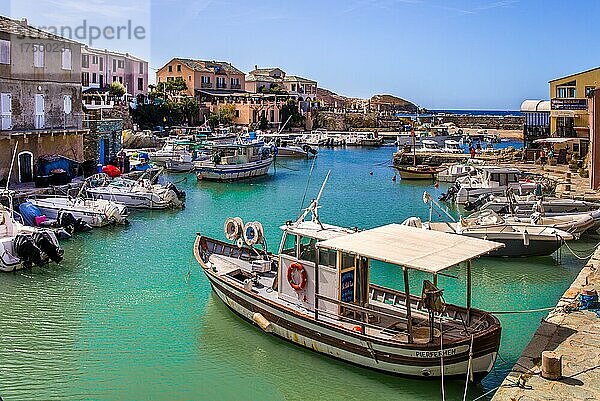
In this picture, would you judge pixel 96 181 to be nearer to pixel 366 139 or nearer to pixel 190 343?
pixel 190 343

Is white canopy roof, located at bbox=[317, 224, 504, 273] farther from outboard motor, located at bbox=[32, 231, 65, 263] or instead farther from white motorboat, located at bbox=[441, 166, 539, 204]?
white motorboat, located at bbox=[441, 166, 539, 204]

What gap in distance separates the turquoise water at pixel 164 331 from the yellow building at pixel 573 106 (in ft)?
74.8

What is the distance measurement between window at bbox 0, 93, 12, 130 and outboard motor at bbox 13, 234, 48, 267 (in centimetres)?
1225

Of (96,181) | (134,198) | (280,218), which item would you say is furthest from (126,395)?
(96,181)

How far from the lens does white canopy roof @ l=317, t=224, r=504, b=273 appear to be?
12.3 metres

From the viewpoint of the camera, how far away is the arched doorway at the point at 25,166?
108ft

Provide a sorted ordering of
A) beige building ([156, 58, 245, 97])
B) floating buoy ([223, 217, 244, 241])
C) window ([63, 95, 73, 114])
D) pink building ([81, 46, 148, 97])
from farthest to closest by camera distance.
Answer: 1. beige building ([156, 58, 245, 97])
2. pink building ([81, 46, 148, 97])
3. window ([63, 95, 73, 114])
4. floating buoy ([223, 217, 244, 241])

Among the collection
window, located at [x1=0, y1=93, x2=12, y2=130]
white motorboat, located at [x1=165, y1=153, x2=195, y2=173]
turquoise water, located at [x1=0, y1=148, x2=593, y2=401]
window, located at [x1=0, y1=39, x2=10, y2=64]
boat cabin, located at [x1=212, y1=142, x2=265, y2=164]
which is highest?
window, located at [x1=0, y1=39, x2=10, y2=64]

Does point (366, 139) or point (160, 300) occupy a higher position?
point (366, 139)

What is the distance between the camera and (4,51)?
3131cm

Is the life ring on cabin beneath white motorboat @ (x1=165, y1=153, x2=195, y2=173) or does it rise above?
beneath

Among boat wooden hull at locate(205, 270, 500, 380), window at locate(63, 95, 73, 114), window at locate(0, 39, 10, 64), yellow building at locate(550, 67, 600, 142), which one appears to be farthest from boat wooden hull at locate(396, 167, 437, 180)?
boat wooden hull at locate(205, 270, 500, 380)

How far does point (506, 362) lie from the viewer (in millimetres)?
13891

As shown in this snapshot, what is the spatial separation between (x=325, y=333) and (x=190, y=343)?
3423 mm
